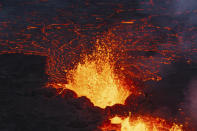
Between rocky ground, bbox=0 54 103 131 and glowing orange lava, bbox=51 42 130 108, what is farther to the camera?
glowing orange lava, bbox=51 42 130 108

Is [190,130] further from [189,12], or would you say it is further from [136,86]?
[189,12]

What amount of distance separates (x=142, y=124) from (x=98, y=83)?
4.05 ft

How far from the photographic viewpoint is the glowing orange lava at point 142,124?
11.1ft

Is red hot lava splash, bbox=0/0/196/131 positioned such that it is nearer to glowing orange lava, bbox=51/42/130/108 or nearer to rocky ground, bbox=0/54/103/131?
glowing orange lava, bbox=51/42/130/108

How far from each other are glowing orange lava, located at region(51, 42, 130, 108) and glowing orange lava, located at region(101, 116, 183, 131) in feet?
1.64

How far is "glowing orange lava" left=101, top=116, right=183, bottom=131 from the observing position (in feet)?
11.1

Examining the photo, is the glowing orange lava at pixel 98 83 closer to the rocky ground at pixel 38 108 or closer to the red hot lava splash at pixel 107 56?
the red hot lava splash at pixel 107 56

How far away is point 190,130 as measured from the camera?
3410mm

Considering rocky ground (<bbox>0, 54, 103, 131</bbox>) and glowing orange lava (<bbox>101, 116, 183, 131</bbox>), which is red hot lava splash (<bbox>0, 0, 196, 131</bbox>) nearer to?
glowing orange lava (<bbox>101, 116, 183, 131</bbox>)

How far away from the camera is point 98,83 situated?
4.42m

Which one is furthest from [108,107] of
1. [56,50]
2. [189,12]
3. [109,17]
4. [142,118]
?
[189,12]

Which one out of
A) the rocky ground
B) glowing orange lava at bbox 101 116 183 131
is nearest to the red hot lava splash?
glowing orange lava at bbox 101 116 183 131

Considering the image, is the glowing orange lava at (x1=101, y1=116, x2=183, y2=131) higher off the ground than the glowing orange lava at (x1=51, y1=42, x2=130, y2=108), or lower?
lower

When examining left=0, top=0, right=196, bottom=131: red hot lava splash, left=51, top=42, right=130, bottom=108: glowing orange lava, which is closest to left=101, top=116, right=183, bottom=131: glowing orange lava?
left=0, top=0, right=196, bottom=131: red hot lava splash
